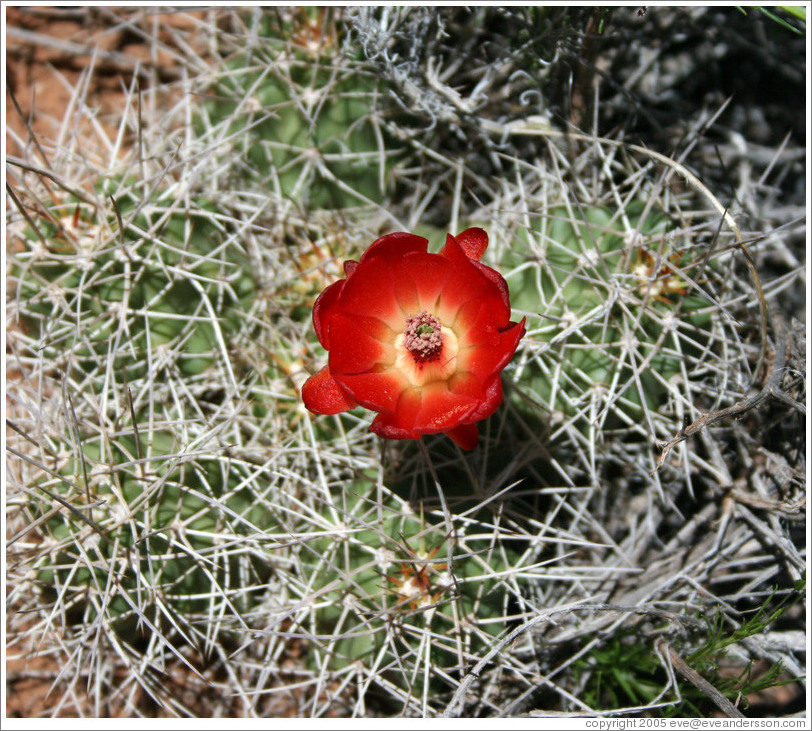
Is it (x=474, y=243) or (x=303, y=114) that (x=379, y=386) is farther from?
(x=303, y=114)

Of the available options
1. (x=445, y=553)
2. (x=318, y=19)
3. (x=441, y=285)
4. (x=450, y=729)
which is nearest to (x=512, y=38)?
(x=318, y=19)

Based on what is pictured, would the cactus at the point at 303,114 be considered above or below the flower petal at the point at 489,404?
above

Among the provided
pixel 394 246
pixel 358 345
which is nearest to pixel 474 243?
pixel 394 246

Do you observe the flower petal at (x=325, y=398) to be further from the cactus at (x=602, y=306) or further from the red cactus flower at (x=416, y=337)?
the cactus at (x=602, y=306)

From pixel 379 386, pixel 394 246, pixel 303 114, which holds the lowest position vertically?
pixel 379 386

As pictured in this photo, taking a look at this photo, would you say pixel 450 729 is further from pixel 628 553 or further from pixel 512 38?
pixel 512 38

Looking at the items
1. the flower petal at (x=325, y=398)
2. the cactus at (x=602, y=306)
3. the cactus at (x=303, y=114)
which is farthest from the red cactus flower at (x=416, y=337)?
the cactus at (x=303, y=114)

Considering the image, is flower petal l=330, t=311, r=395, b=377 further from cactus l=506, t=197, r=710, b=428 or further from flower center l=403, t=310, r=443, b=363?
cactus l=506, t=197, r=710, b=428

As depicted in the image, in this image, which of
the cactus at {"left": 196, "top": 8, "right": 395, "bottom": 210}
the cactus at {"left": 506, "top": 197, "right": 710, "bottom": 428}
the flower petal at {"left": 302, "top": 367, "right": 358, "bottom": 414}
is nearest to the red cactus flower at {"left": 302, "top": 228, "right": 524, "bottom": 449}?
the flower petal at {"left": 302, "top": 367, "right": 358, "bottom": 414}
